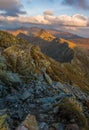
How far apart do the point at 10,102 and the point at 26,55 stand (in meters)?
16.0

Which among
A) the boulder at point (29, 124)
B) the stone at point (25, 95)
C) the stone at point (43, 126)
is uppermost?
the boulder at point (29, 124)

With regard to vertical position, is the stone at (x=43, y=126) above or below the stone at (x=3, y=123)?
below

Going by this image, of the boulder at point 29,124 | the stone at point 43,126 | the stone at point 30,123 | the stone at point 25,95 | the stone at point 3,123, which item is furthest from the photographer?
the stone at point 25,95

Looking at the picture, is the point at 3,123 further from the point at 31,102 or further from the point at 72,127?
the point at 31,102

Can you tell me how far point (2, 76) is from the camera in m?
41.8

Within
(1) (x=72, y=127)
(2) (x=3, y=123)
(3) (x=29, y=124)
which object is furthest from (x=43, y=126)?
(2) (x=3, y=123)

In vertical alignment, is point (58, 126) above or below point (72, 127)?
below

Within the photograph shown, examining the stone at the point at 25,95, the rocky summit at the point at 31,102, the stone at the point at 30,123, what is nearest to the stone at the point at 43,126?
the rocky summit at the point at 31,102

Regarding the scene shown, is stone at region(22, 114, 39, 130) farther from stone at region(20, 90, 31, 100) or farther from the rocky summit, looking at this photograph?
stone at region(20, 90, 31, 100)

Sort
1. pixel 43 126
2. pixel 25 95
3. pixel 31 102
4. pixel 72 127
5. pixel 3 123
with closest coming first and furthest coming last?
pixel 3 123 < pixel 43 126 < pixel 72 127 < pixel 31 102 < pixel 25 95

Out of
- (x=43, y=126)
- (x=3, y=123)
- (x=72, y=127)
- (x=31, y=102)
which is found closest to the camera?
(x=3, y=123)

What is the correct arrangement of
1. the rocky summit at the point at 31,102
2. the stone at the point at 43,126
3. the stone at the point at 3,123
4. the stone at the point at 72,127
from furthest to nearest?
the rocky summit at the point at 31,102 < the stone at the point at 72,127 < the stone at the point at 43,126 < the stone at the point at 3,123

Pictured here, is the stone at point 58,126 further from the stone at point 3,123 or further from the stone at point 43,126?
the stone at point 3,123

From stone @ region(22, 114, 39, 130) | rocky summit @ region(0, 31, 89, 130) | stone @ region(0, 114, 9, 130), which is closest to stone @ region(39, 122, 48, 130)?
rocky summit @ region(0, 31, 89, 130)
